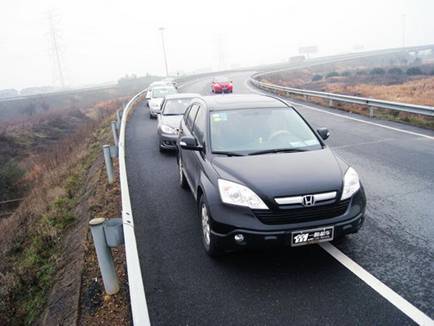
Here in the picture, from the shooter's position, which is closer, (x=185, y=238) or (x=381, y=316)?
(x=381, y=316)

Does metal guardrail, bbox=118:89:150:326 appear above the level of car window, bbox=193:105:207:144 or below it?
below

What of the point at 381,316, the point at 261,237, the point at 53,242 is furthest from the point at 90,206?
the point at 381,316

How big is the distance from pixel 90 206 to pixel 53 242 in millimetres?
856

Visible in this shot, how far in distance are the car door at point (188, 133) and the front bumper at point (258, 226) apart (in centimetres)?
177

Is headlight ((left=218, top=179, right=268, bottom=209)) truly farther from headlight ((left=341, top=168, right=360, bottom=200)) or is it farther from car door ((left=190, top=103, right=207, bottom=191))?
headlight ((left=341, top=168, right=360, bottom=200))

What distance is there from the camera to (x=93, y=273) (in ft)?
14.5

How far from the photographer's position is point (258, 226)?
12.6ft

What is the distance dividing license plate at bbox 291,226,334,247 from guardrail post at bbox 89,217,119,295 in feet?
6.09

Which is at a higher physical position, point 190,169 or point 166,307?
point 190,169

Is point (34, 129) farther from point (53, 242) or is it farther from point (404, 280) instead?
point (404, 280)

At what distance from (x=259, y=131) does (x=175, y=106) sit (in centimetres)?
666

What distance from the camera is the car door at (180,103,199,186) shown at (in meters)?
5.81

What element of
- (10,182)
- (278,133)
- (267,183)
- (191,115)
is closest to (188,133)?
(191,115)

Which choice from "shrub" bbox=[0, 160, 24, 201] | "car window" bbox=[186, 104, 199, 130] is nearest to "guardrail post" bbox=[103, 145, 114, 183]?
"car window" bbox=[186, 104, 199, 130]
